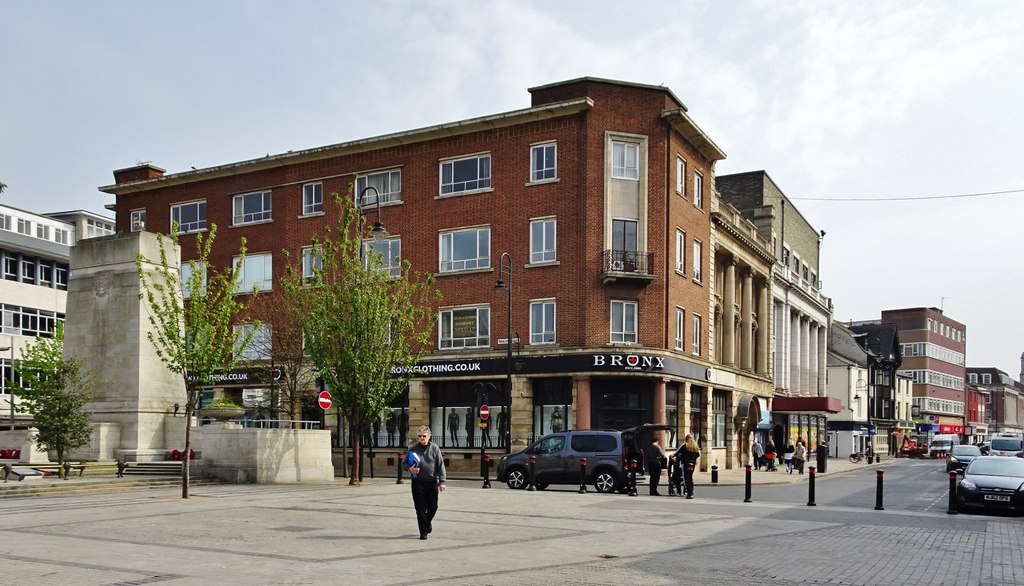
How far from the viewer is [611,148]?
4038cm

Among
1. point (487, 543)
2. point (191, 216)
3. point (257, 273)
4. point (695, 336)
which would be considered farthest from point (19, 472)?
point (695, 336)

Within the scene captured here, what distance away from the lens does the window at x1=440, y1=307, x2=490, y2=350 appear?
42.3 metres

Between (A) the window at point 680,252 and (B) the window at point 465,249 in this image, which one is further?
(B) the window at point 465,249

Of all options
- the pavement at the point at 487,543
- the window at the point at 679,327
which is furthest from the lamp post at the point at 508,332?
the pavement at the point at 487,543

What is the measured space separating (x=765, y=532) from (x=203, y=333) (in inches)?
566

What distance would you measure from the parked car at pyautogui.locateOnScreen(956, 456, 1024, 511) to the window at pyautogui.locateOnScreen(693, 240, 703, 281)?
71.6 feet

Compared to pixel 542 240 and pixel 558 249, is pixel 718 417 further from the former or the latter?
pixel 542 240

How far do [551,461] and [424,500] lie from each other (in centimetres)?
1421

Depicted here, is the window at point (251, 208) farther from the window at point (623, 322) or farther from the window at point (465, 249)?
the window at point (623, 322)

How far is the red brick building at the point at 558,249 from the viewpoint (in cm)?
3988

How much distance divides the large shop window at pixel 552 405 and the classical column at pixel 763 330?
77.1 feet

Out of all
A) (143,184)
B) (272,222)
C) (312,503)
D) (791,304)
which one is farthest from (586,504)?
(791,304)

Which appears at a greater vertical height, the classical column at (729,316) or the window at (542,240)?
the window at (542,240)

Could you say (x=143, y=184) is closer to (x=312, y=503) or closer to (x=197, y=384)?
(x=197, y=384)
